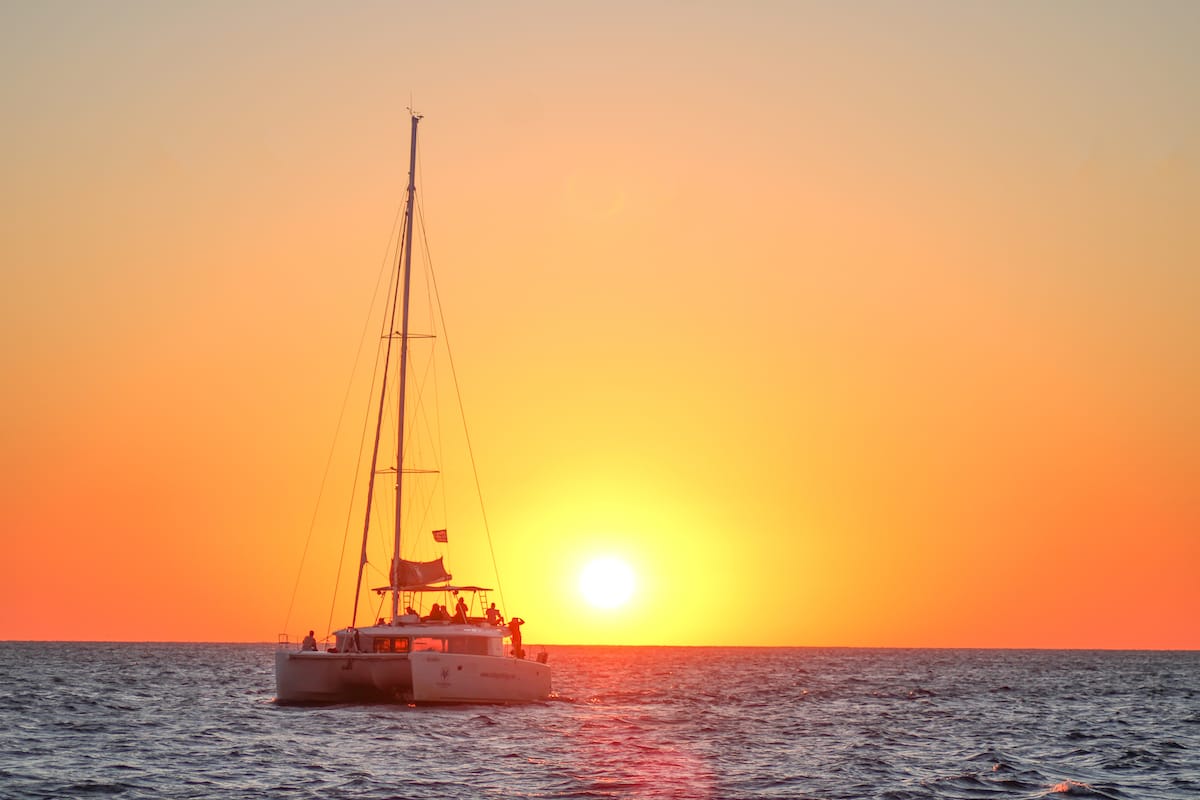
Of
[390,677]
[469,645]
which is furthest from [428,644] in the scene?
[390,677]

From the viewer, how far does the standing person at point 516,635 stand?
61778 mm

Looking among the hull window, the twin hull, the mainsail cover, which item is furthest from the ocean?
the mainsail cover

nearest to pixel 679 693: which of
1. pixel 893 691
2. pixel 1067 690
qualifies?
pixel 893 691

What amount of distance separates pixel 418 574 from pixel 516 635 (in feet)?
18.7

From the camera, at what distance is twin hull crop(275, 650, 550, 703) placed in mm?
54469

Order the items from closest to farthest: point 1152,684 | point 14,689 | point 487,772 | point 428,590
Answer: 1. point 487,772
2. point 428,590
3. point 14,689
4. point 1152,684

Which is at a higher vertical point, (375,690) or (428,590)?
(428,590)

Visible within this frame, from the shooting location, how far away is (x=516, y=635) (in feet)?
205

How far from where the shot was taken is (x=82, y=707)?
62.5 m

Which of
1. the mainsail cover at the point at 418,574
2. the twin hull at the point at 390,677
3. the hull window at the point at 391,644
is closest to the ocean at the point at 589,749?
the twin hull at the point at 390,677

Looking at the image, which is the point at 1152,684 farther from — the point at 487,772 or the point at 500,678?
the point at 487,772

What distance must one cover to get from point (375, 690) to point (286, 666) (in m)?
4.25

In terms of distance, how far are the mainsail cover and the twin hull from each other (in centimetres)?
501

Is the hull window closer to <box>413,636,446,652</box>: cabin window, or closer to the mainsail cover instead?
<box>413,636,446,652</box>: cabin window
